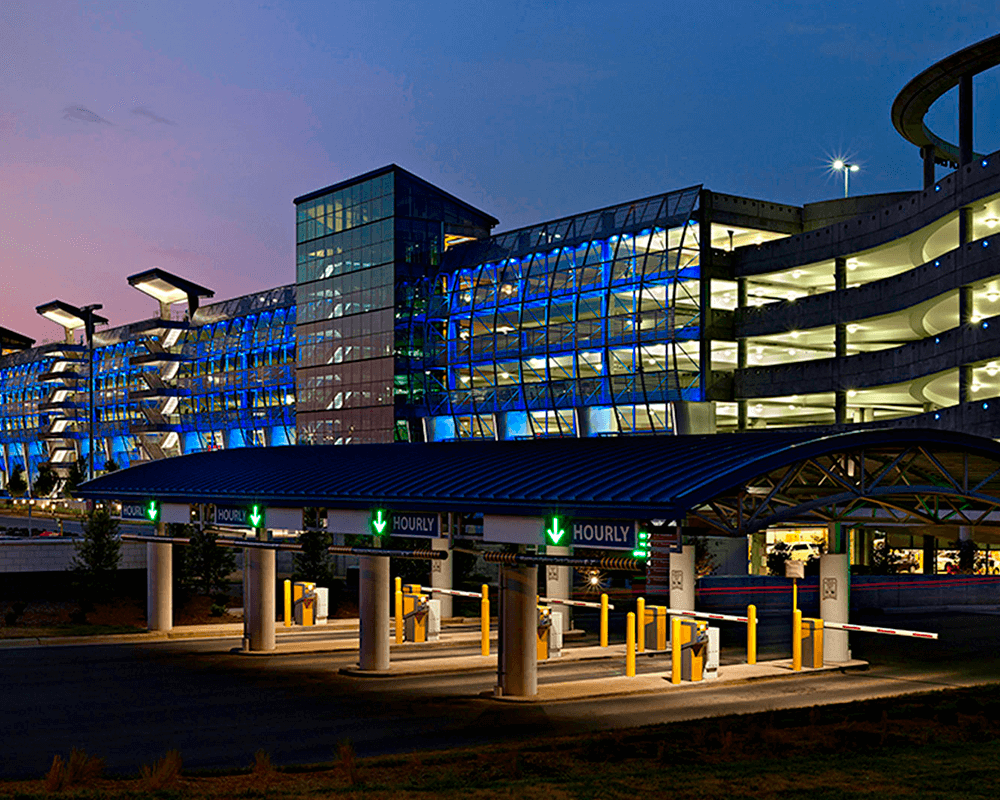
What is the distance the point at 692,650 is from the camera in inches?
1044

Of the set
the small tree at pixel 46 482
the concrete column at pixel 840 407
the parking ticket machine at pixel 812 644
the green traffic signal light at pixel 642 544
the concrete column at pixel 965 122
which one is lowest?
the parking ticket machine at pixel 812 644

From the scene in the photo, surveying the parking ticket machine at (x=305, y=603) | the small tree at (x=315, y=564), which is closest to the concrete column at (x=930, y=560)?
the small tree at (x=315, y=564)

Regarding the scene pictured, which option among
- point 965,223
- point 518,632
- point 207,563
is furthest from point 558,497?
point 965,223

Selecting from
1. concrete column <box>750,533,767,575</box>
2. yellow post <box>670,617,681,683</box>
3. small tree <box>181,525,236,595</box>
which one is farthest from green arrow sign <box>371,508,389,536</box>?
concrete column <box>750,533,767,575</box>

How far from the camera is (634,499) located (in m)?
20.2

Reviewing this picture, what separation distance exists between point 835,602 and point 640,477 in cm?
1043

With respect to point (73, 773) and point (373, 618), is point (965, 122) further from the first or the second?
point (73, 773)

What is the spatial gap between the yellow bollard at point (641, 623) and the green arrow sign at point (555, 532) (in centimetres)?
721

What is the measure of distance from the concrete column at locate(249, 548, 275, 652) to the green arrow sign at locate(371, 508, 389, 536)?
6.82 m

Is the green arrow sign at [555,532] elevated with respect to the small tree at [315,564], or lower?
elevated

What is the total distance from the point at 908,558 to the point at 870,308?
54.1 ft

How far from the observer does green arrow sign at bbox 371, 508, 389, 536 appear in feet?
85.2

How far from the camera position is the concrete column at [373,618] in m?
27.9

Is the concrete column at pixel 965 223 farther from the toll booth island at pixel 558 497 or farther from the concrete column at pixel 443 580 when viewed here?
the concrete column at pixel 443 580
